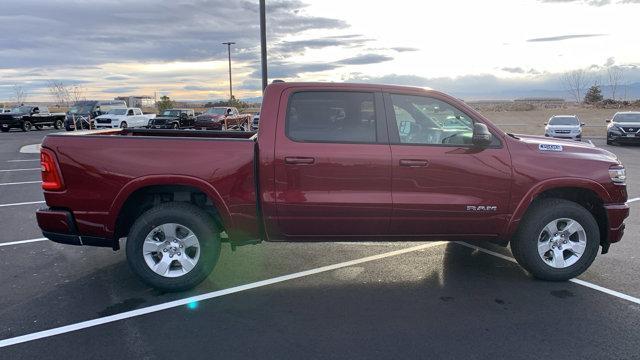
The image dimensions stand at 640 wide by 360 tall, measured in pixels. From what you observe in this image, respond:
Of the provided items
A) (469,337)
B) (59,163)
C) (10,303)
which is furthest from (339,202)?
(10,303)

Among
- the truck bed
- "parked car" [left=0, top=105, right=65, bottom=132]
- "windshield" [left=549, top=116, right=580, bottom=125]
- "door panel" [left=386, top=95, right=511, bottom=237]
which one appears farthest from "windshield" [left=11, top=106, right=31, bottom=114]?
"door panel" [left=386, top=95, right=511, bottom=237]

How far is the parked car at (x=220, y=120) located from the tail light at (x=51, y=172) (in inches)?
897

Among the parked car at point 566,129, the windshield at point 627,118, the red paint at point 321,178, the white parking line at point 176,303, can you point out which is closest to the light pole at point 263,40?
the white parking line at point 176,303

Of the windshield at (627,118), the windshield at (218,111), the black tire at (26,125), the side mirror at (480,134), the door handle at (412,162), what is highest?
the side mirror at (480,134)

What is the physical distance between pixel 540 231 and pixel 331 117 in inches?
92.1

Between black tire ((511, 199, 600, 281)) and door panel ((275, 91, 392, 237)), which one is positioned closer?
door panel ((275, 91, 392, 237))

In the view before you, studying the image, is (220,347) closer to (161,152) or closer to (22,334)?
(22,334)

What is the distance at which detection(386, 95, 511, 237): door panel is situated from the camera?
461 centimetres

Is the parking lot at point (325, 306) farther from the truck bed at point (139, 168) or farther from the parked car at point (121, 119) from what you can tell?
the parked car at point (121, 119)

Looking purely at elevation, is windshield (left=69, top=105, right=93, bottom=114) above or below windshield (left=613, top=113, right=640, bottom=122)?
above

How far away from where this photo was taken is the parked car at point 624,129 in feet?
69.1

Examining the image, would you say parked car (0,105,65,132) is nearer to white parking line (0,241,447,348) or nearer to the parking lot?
the parking lot

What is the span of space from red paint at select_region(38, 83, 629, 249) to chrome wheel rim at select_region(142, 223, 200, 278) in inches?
15.1

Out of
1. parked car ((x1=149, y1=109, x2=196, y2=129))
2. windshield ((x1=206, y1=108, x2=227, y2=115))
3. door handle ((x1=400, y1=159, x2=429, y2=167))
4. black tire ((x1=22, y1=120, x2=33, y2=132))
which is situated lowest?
black tire ((x1=22, y1=120, x2=33, y2=132))
